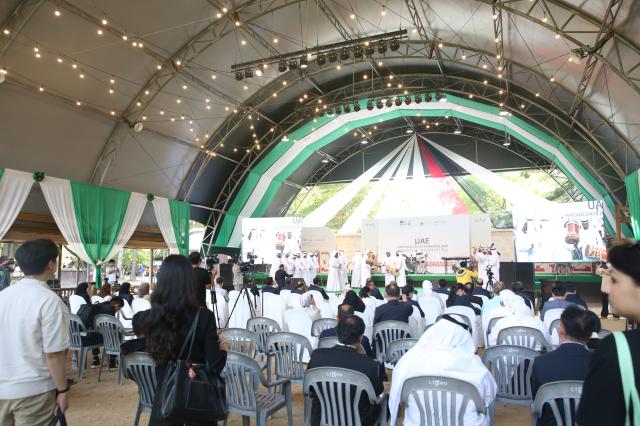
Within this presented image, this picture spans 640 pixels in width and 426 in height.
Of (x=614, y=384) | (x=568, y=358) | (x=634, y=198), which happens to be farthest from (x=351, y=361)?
(x=634, y=198)

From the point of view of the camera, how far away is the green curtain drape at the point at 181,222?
14.6 metres

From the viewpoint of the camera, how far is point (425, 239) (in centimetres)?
1586

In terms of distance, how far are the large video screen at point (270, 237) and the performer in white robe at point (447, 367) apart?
44.0ft

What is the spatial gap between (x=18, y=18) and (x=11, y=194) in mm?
3572

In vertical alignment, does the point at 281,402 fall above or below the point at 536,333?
below

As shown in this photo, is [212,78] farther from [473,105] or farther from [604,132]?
[604,132]

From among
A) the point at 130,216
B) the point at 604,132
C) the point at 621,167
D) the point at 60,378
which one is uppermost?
A: the point at 604,132

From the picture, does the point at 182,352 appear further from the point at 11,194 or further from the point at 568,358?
the point at 11,194

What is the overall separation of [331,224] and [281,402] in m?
19.8

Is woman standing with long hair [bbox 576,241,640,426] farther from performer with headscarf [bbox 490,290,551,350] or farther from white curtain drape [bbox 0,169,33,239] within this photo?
white curtain drape [bbox 0,169,33,239]

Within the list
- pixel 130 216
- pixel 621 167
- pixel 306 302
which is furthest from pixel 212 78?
pixel 621 167

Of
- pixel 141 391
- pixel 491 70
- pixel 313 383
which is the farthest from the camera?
pixel 491 70

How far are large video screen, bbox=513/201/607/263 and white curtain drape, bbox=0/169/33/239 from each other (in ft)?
41.2

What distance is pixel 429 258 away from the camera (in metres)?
15.8
